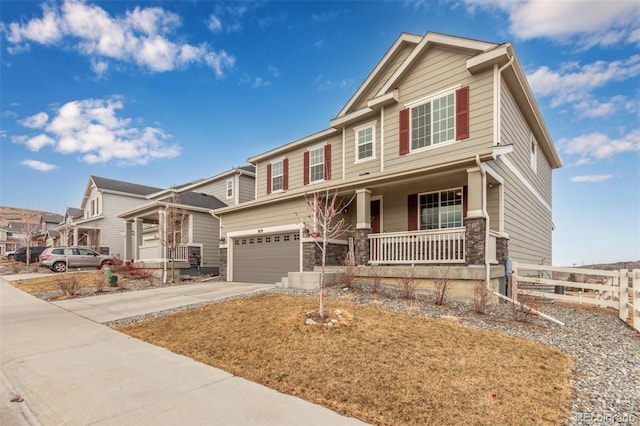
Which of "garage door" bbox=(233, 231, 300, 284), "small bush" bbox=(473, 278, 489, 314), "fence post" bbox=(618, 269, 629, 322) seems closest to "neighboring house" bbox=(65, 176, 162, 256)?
"garage door" bbox=(233, 231, 300, 284)

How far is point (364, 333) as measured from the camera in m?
5.30

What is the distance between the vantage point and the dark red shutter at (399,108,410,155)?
1133 cm

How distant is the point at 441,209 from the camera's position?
1077 cm

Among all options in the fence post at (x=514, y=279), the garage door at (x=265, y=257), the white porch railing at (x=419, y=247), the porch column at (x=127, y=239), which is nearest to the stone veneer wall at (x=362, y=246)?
the white porch railing at (x=419, y=247)

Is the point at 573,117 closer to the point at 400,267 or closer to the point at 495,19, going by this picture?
the point at 495,19

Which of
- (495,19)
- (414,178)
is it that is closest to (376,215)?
(414,178)

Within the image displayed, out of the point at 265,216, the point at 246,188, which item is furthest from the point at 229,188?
the point at 265,216

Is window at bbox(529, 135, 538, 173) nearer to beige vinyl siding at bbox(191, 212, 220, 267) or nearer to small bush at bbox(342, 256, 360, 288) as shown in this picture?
small bush at bbox(342, 256, 360, 288)

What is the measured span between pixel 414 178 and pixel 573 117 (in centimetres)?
1042

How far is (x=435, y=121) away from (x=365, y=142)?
9.95ft

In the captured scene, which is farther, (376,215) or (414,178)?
(376,215)

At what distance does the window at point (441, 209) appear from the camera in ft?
34.3

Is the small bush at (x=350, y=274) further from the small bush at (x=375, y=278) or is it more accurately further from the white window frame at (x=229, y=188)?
the white window frame at (x=229, y=188)

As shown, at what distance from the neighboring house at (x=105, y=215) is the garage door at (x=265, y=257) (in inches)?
698
